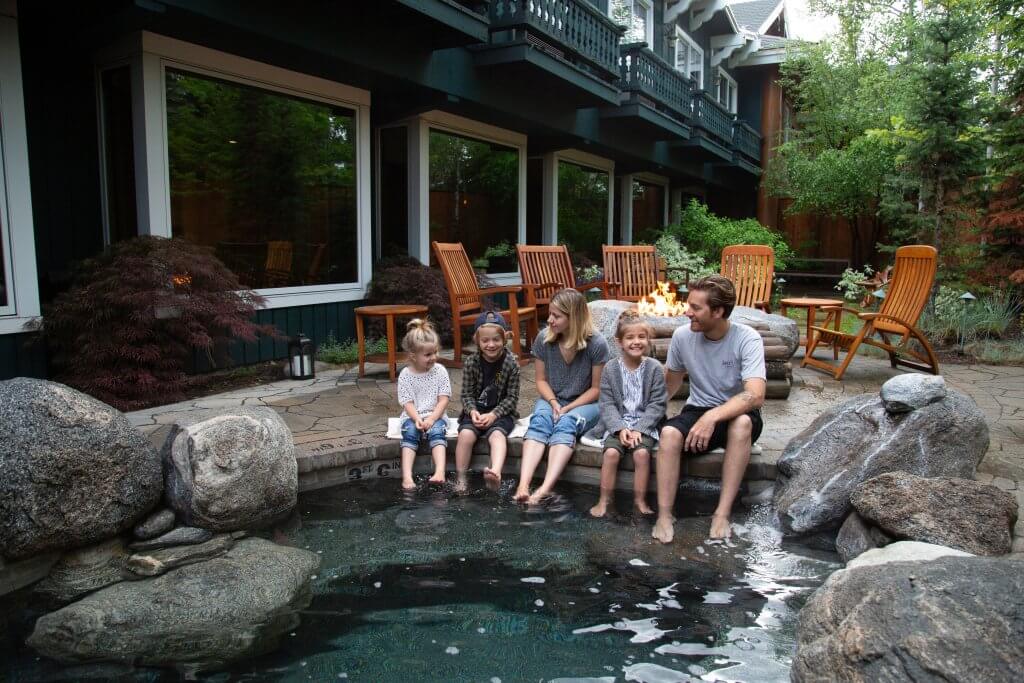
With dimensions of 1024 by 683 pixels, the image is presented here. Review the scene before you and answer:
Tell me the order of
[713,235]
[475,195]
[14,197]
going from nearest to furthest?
[14,197], [475,195], [713,235]

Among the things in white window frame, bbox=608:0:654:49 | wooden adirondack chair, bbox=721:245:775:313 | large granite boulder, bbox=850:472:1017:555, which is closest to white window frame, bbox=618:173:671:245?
white window frame, bbox=608:0:654:49

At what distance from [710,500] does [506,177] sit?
7242 millimetres

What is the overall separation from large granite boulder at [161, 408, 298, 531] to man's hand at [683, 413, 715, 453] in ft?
5.92

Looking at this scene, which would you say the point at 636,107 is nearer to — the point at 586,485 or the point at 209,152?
the point at 209,152

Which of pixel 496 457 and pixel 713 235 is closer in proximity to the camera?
pixel 496 457

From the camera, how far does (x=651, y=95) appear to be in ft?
36.6

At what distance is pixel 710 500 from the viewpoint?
3.74m

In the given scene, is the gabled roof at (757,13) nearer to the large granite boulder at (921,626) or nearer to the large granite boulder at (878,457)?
the large granite boulder at (878,457)

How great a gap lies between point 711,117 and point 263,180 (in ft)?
32.8

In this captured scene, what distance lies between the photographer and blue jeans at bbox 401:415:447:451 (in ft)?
13.0

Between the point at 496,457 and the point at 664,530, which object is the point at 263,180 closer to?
the point at 496,457

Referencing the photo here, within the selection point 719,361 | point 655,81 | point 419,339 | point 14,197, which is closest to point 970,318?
point 655,81

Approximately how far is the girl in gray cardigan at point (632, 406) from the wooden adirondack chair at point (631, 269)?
453cm

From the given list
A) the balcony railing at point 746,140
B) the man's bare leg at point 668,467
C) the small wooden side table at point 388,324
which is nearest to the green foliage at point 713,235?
the balcony railing at point 746,140
